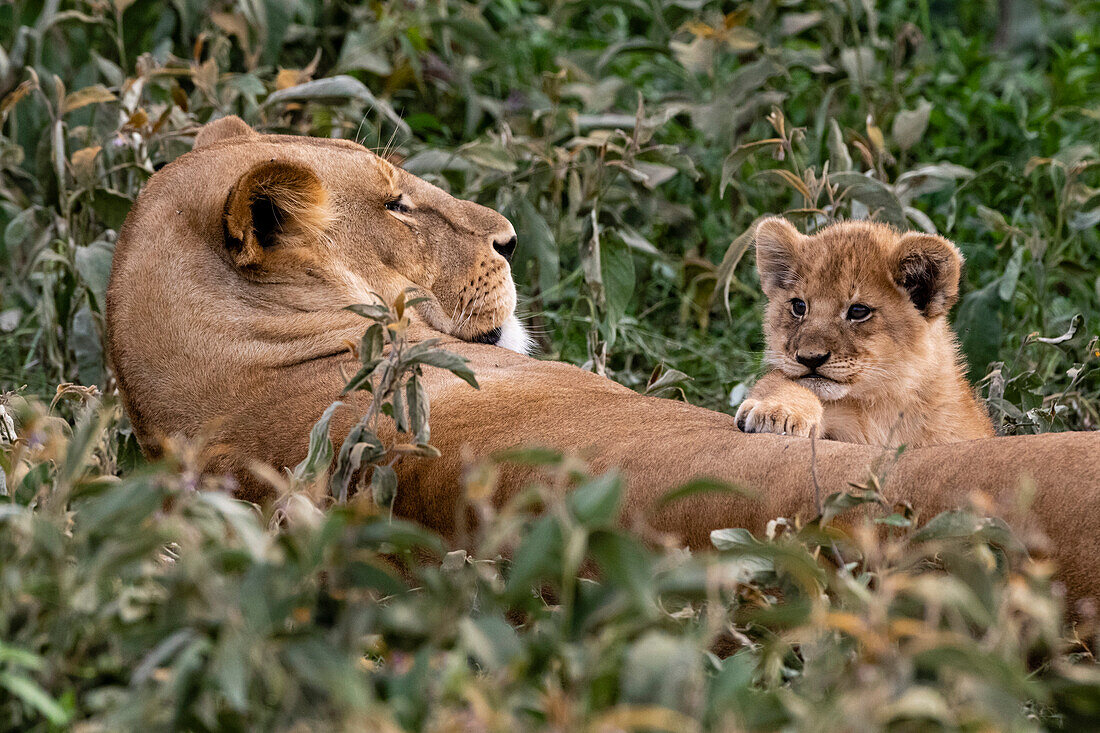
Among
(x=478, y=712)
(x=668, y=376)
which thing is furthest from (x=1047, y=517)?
(x=668, y=376)

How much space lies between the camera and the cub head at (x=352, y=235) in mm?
2812

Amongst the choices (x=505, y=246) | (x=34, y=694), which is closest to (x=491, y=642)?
(x=34, y=694)

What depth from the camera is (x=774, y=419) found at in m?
2.76

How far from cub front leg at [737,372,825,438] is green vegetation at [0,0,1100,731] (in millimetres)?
385

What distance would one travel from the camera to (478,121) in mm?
5516

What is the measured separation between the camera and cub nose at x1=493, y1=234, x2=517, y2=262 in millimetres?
3375

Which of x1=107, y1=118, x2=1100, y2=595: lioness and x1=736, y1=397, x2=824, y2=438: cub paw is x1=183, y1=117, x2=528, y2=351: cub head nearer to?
x1=107, y1=118, x2=1100, y2=595: lioness

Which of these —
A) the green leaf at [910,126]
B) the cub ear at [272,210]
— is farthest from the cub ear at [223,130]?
the green leaf at [910,126]

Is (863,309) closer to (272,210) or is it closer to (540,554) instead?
(272,210)

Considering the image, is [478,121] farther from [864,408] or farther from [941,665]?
[941,665]

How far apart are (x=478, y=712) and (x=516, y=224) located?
3.10 m

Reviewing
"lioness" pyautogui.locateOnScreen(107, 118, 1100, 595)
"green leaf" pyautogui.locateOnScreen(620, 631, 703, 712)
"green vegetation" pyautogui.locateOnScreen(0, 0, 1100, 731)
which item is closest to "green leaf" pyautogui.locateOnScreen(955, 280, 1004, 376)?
"green vegetation" pyautogui.locateOnScreen(0, 0, 1100, 731)

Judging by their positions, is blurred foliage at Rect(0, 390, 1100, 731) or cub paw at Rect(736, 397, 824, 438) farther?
cub paw at Rect(736, 397, 824, 438)

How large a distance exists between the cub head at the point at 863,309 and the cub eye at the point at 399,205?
3.43ft
